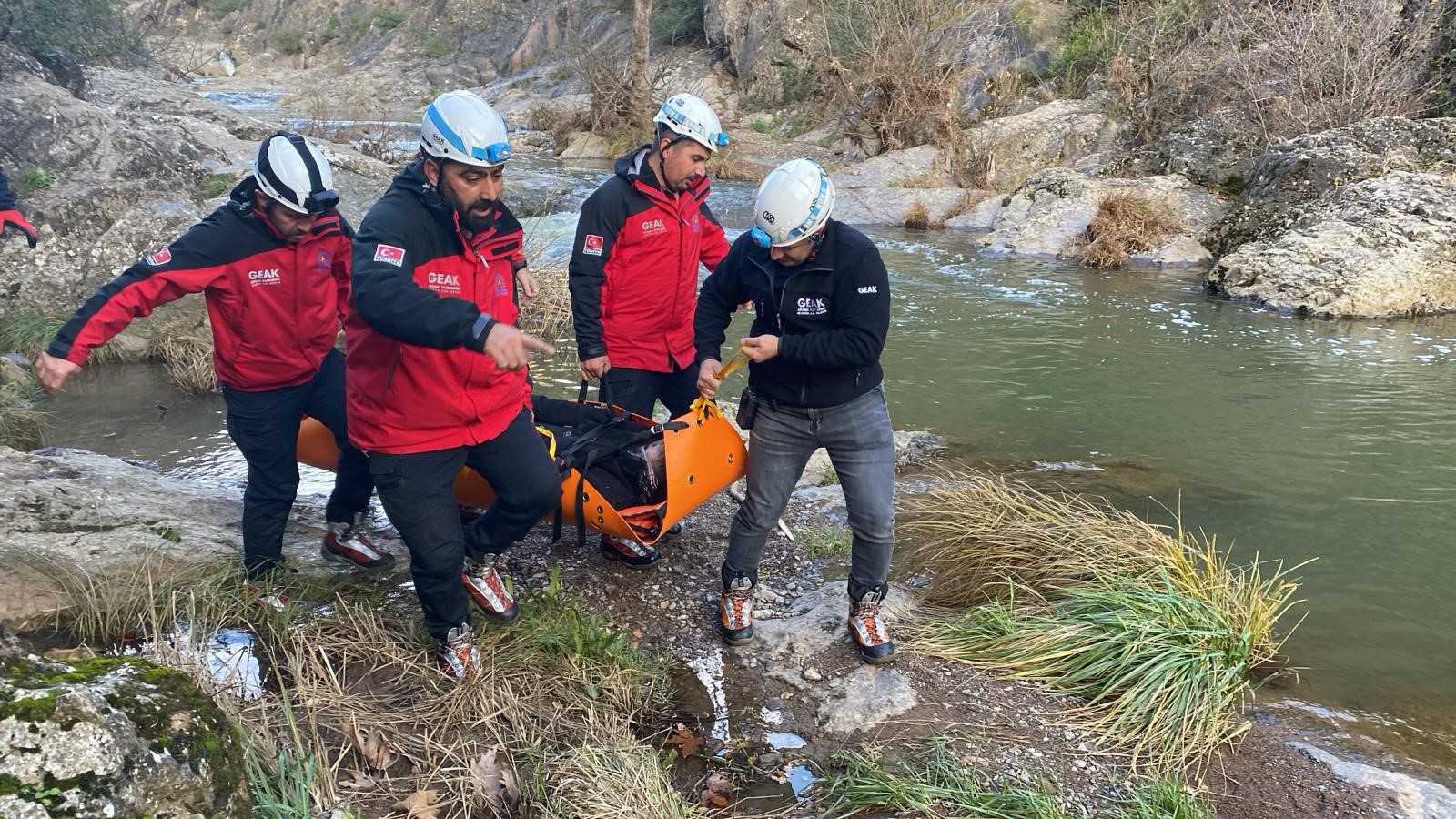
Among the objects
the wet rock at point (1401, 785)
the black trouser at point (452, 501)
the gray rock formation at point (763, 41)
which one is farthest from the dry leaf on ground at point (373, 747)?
the gray rock formation at point (763, 41)

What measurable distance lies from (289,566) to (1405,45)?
15.0 meters

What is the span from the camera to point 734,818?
298 centimetres

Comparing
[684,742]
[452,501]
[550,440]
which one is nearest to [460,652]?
[452,501]

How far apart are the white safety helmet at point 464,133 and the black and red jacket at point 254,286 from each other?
105 cm

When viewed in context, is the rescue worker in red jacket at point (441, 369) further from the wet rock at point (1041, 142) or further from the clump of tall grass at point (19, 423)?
the wet rock at point (1041, 142)

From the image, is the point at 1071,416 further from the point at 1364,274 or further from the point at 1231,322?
the point at 1364,274

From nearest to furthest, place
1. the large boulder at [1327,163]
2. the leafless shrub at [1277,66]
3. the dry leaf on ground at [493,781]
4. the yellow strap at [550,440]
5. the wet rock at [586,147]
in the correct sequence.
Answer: the dry leaf on ground at [493,781] < the yellow strap at [550,440] < the large boulder at [1327,163] < the leafless shrub at [1277,66] < the wet rock at [586,147]

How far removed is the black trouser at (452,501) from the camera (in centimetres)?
340

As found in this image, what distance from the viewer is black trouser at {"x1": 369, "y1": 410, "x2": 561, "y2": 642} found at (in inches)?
134

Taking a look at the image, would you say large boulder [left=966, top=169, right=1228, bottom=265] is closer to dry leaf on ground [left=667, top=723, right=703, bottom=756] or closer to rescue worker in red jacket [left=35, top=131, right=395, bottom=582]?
rescue worker in red jacket [left=35, top=131, right=395, bottom=582]

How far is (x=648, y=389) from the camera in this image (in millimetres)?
4828

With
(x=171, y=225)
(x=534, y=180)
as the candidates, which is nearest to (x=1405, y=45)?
(x=534, y=180)

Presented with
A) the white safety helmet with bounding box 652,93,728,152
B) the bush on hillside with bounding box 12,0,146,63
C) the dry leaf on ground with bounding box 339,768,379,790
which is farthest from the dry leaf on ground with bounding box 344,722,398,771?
the bush on hillside with bounding box 12,0,146,63

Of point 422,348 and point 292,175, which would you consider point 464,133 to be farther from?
point 292,175
